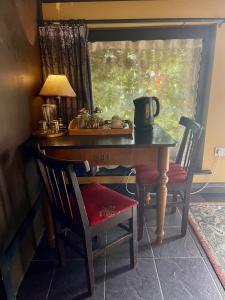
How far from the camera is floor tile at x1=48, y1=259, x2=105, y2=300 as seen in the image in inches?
55.2

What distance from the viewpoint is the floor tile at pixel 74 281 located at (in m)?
1.40

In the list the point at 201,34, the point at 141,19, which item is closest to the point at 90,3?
the point at 141,19

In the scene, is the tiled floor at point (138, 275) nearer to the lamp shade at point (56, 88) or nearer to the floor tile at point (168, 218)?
the floor tile at point (168, 218)

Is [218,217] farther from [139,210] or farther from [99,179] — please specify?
[99,179]

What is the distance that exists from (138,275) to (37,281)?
0.66 m

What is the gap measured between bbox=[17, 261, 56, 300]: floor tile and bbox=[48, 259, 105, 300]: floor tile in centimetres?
5

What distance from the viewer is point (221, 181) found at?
254 cm

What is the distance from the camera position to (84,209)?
127 cm

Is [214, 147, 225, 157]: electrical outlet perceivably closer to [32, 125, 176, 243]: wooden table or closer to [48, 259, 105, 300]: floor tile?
[32, 125, 176, 243]: wooden table

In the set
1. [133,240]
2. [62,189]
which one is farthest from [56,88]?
[133,240]

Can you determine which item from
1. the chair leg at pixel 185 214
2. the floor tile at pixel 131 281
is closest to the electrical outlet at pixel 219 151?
the chair leg at pixel 185 214

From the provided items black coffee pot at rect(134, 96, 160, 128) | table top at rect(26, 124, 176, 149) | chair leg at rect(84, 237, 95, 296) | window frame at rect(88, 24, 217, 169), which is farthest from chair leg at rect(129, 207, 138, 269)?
window frame at rect(88, 24, 217, 169)

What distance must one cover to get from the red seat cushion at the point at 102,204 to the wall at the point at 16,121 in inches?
17.7

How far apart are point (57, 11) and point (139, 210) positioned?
1.88m
